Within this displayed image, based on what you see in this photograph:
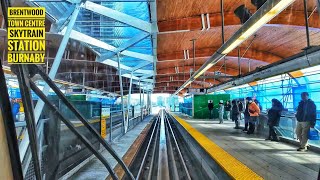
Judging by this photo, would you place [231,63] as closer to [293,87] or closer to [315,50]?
[293,87]

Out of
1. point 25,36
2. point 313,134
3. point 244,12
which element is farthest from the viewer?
point 244,12

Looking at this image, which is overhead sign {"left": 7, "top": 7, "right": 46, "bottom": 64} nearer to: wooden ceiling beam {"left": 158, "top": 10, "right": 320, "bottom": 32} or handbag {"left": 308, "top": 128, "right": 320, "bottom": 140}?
handbag {"left": 308, "top": 128, "right": 320, "bottom": 140}

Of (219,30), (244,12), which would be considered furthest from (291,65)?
(219,30)

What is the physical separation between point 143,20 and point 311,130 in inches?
206

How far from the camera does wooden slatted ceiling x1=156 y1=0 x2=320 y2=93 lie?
27.5 ft

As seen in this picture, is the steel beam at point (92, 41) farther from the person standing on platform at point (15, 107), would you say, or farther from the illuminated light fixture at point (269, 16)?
the person standing on platform at point (15, 107)

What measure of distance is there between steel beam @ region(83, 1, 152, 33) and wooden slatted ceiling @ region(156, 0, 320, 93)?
65 cm

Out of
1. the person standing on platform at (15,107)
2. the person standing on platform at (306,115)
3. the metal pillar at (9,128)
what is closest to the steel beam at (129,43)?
the person standing on platform at (306,115)

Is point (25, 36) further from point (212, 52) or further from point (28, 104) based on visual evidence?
point (212, 52)

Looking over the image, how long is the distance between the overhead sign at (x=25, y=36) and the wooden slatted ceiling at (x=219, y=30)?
6.22m

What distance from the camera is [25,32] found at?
5.53 ft

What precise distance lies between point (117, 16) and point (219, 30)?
15.6ft

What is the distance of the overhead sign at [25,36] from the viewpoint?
1607mm

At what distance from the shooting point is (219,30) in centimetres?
1082
